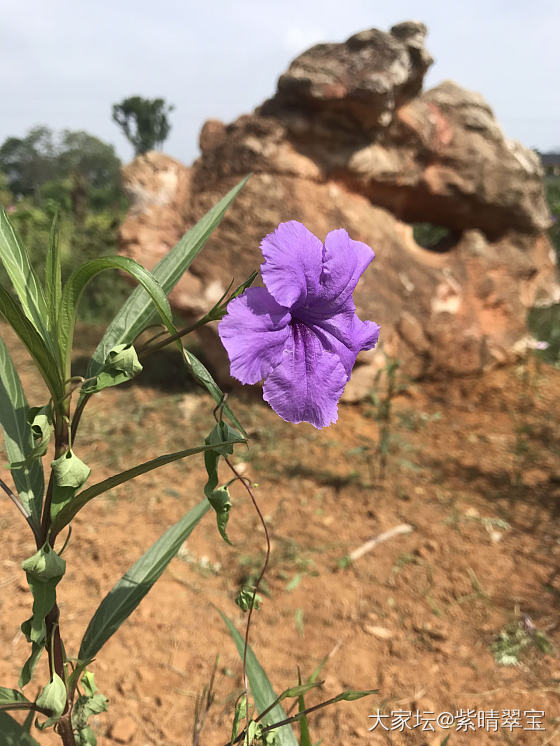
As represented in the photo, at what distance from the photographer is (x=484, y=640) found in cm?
212

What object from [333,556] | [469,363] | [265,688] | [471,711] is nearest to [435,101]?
[469,363]

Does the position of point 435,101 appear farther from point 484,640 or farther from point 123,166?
point 484,640

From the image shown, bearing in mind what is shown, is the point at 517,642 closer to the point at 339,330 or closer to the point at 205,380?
the point at 339,330

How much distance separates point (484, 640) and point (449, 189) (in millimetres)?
3476

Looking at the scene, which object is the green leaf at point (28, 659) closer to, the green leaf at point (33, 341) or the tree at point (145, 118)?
the green leaf at point (33, 341)

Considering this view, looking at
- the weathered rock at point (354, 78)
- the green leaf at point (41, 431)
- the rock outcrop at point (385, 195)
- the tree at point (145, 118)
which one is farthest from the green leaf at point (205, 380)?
the tree at point (145, 118)

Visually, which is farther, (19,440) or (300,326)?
(19,440)

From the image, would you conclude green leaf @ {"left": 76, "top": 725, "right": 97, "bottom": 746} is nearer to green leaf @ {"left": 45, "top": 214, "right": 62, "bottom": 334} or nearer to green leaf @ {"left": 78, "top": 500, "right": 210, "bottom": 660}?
green leaf @ {"left": 78, "top": 500, "right": 210, "bottom": 660}

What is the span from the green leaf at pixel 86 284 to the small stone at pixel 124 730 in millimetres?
1259

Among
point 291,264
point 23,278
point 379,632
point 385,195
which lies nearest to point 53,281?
point 23,278

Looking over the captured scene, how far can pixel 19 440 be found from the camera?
0.99 metres

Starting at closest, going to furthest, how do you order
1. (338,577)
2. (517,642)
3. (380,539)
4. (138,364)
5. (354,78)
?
(138,364)
(517,642)
(338,577)
(380,539)
(354,78)

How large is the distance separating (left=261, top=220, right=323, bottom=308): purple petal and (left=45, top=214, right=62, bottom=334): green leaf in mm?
344

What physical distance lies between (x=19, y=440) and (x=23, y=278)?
28cm
